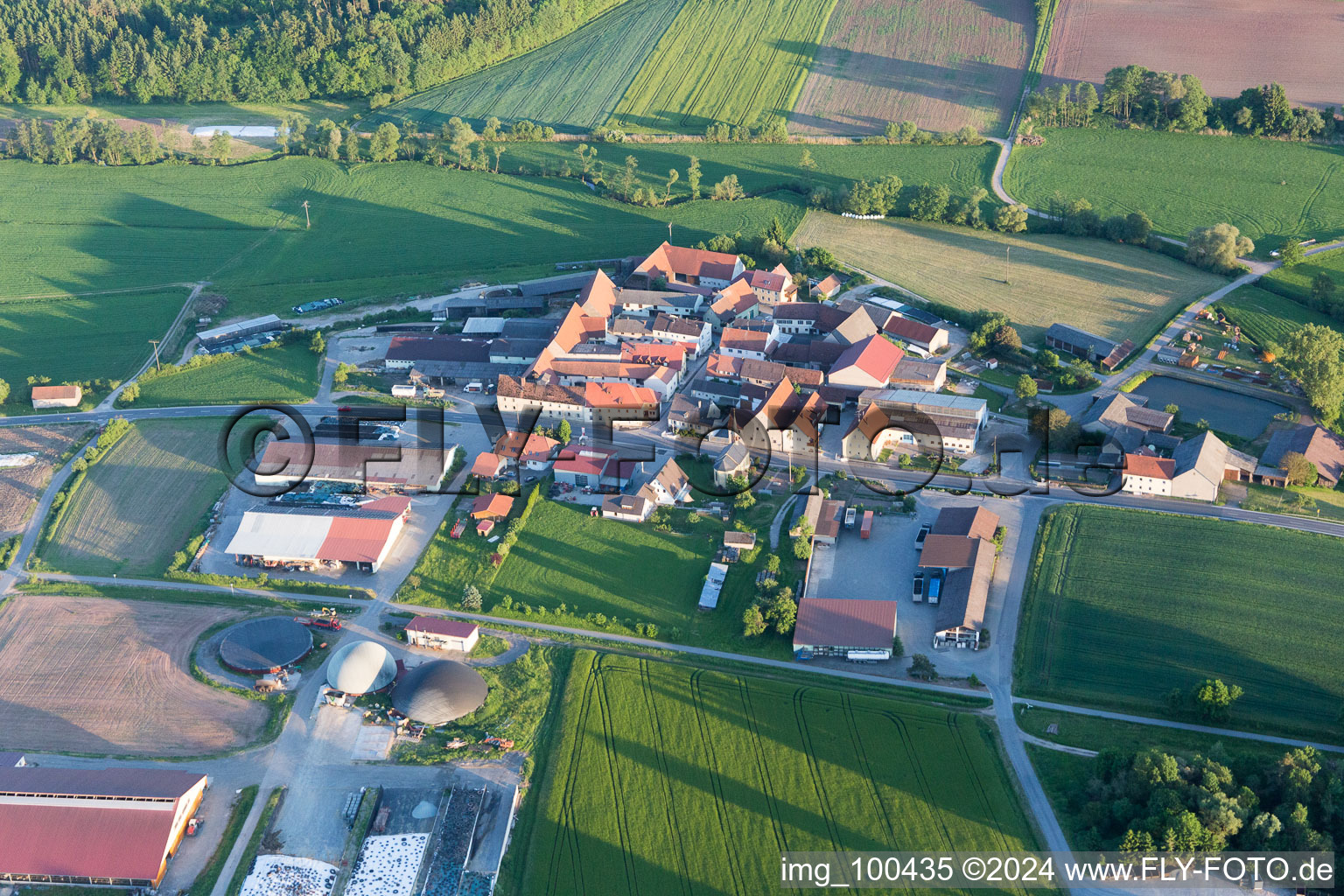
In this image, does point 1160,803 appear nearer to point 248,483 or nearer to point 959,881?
point 959,881

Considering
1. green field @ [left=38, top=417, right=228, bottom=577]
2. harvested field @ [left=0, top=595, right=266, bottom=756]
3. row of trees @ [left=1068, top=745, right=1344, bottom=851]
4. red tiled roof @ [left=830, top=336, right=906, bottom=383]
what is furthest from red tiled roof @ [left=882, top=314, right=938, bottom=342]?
harvested field @ [left=0, top=595, right=266, bottom=756]

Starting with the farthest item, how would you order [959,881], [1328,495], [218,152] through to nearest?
[218,152], [1328,495], [959,881]

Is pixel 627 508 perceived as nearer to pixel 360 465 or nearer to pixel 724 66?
pixel 360 465

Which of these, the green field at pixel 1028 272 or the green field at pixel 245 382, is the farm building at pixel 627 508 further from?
the green field at pixel 1028 272

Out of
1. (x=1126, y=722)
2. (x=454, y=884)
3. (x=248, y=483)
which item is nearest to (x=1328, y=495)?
(x=1126, y=722)

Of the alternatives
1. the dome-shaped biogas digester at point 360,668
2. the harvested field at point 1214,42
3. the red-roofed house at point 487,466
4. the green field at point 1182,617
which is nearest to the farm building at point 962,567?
the green field at point 1182,617

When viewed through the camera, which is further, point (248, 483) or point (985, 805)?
point (248, 483)

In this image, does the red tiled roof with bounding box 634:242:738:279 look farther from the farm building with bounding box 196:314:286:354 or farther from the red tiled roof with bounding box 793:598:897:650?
the red tiled roof with bounding box 793:598:897:650
